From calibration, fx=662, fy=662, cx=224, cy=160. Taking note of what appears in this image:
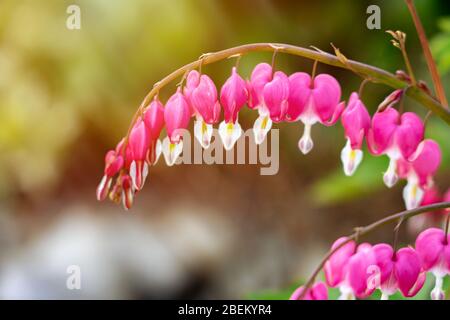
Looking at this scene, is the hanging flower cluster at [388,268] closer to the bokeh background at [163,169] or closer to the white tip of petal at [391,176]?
the white tip of petal at [391,176]

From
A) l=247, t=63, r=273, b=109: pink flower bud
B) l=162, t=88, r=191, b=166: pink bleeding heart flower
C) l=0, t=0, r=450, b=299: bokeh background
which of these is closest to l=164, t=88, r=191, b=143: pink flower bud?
l=162, t=88, r=191, b=166: pink bleeding heart flower

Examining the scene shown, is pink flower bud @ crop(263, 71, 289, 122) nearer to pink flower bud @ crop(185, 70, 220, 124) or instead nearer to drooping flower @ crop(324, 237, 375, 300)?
pink flower bud @ crop(185, 70, 220, 124)

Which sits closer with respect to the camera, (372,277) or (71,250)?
(372,277)

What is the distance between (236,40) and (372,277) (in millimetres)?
913

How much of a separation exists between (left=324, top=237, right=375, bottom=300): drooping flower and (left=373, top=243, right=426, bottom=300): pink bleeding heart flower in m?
0.02


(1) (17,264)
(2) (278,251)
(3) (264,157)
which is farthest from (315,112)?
(1) (17,264)

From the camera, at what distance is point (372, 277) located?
1035 millimetres

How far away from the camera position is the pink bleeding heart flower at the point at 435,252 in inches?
41.7

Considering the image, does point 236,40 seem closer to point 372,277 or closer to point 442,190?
point 442,190

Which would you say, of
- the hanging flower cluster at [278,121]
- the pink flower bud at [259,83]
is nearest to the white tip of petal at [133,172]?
the hanging flower cluster at [278,121]

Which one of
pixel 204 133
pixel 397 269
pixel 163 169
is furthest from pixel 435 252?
pixel 163 169

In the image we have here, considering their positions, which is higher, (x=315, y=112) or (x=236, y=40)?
(x=236, y=40)

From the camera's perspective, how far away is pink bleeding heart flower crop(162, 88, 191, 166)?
1.12 meters
